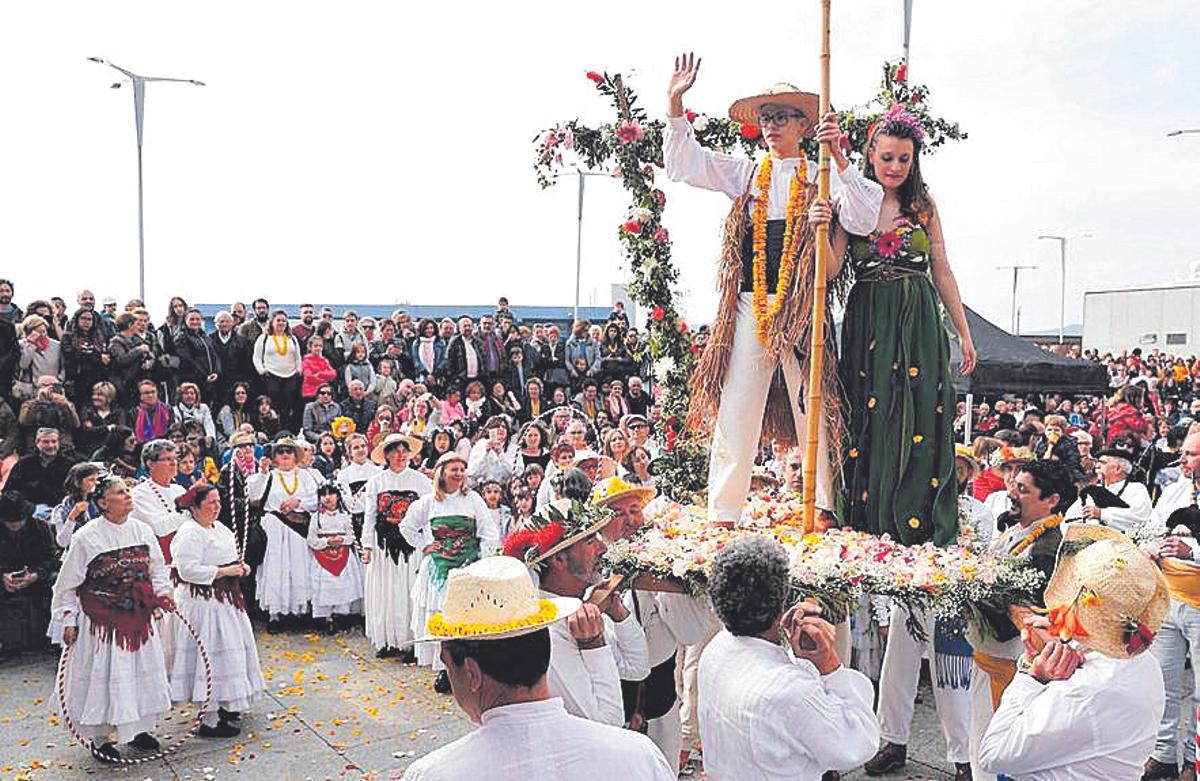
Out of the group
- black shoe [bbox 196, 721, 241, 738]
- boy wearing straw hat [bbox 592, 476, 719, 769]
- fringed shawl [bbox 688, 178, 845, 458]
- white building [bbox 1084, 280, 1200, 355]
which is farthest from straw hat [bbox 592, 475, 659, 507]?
white building [bbox 1084, 280, 1200, 355]

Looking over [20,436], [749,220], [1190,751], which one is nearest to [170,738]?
[20,436]

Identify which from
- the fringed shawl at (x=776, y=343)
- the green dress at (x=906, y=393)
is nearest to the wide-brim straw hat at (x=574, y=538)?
the fringed shawl at (x=776, y=343)

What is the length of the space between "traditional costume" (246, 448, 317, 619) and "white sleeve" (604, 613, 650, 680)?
18.8 feet

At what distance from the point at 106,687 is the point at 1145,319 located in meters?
34.9

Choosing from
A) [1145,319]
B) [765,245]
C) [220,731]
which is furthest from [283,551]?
[1145,319]

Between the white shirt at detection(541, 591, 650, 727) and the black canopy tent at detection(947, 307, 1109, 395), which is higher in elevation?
the black canopy tent at detection(947, 307, 1109, 395)

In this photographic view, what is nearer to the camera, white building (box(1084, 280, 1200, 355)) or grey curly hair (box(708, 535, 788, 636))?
grey curly hair (box(708, 535, 788, 636))

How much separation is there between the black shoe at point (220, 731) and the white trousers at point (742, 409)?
3794 millimetres

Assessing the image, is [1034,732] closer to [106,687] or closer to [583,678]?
[583,678]

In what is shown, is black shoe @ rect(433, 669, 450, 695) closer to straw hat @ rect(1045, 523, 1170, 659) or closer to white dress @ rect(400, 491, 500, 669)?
white dress @ rect(400, 491, 500, 669)

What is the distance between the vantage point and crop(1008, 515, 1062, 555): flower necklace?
445cm

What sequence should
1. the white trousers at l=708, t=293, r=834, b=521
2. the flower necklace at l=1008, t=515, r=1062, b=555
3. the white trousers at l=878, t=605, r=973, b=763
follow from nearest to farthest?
the flower necklace at l=1008, t=515, r=1062, b=555 → the white trousers at l=708, t=293, r=834, b=521 → the white trousers at l=878, t=605, r=973, b=763

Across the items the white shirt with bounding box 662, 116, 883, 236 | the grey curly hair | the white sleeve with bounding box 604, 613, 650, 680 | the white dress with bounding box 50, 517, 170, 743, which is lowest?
the white dress with bounding box 50, 517, 170, 743

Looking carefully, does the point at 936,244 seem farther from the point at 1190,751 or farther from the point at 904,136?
the point at 1190,751
